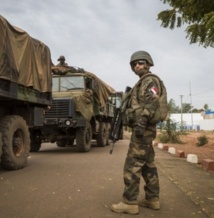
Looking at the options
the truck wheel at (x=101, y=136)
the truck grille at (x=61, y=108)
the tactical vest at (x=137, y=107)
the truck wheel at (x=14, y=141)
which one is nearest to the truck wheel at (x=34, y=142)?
the truck grille at (x=61, y=108)

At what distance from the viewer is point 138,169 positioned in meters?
4.05

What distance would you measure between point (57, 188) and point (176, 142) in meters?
13.8

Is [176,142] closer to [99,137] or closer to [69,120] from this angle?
[99,137]

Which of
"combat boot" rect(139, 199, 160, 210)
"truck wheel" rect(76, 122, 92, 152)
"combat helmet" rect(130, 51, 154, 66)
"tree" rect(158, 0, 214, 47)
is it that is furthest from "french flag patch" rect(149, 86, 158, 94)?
"truck wheel" rect(76, 122, 92, 152)

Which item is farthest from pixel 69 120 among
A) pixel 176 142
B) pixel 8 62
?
pixel 176 142

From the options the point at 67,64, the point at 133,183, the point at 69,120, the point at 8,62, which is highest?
the point at 67,64

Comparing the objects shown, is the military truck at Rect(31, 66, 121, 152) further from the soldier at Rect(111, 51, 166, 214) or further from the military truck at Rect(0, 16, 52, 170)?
the soldier at Rect(111, 51, 166, 214)

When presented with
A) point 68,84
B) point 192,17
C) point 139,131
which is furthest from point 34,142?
point 139,131

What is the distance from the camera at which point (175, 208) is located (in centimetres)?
428

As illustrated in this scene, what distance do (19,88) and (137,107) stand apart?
3.73 metres

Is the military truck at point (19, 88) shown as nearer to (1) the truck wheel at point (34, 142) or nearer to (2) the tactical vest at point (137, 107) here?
(2) the tactical vest at point (137, 107)

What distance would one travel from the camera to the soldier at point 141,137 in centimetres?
400

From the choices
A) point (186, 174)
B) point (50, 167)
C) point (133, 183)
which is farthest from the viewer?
point (50, 167)

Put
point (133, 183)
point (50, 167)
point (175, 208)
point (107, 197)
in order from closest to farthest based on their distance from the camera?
1. point (133, 183)
2. point (175, 208)
3. point (107, 197)
4. point (50, 167)
